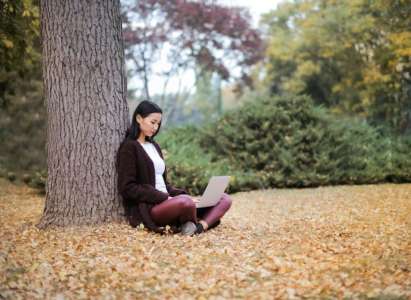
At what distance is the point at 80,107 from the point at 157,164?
0.94 meters

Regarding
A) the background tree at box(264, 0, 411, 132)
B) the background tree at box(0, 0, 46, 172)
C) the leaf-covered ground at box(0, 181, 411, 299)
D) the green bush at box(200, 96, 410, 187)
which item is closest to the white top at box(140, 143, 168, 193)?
the leaf-covered ground at box(0, 181, 411, 299)

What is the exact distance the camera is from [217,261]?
13.4ft

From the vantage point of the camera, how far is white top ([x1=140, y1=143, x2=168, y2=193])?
5156 mm

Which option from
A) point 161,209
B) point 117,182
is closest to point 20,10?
point 117,182

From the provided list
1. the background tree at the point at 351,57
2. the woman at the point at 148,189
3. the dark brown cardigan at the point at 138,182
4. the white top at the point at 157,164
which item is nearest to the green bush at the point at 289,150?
the background tree at the point at 351,57

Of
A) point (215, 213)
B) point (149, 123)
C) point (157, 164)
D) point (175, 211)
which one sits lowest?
point (215, 213)

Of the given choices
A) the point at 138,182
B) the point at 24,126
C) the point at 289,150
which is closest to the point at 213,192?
the point at 138,182

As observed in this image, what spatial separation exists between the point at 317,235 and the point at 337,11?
12093 millimetres

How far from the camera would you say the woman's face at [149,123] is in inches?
196

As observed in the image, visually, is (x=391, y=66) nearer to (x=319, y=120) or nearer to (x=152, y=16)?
(x=319, y=120)

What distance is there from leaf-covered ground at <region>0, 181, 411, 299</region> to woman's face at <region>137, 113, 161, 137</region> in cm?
97

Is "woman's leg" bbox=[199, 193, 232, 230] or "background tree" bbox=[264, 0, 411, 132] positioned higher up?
"background tree" bbox=[264, 0, 411, 132]

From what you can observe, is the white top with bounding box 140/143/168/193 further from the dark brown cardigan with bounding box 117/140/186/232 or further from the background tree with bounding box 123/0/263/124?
the background tree with bounding box 123/0/263/124

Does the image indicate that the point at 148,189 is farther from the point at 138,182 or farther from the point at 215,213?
the point at 215,213
